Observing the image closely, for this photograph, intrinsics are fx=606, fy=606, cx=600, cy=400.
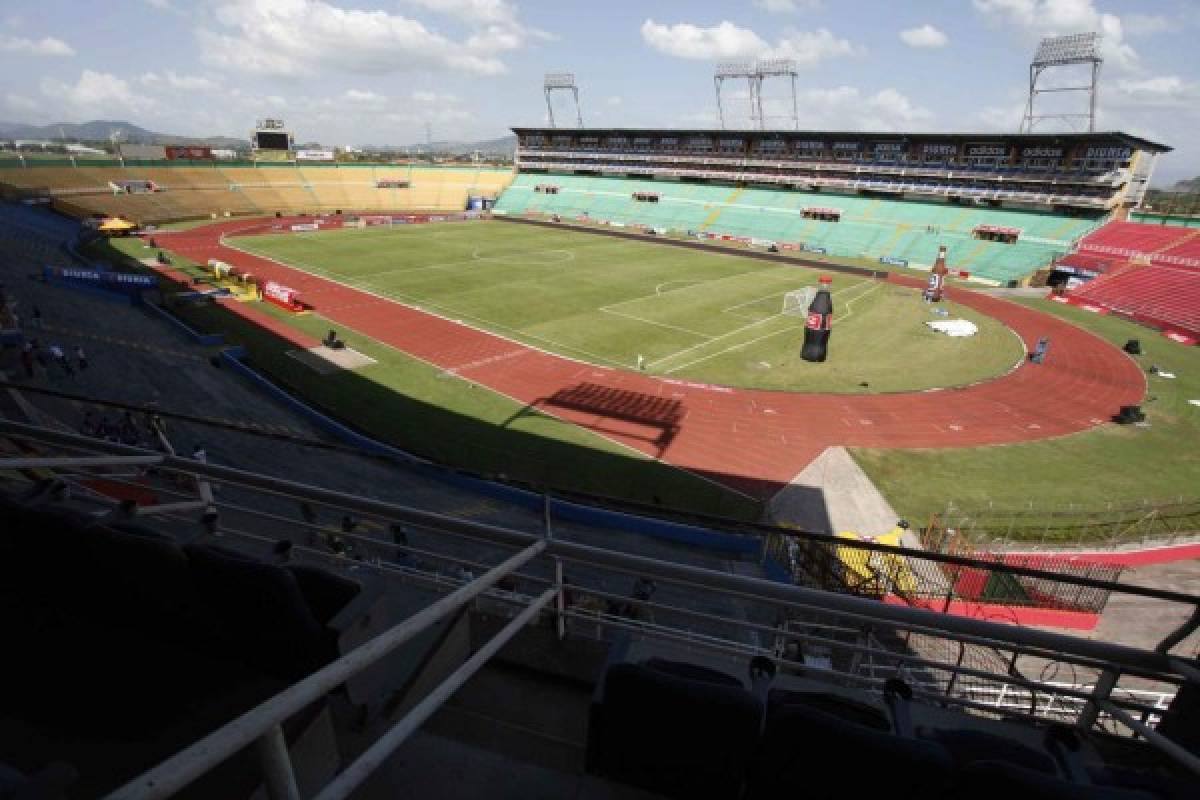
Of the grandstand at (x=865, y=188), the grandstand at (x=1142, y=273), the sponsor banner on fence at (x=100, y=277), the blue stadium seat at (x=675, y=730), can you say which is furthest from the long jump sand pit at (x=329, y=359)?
the grandstand at (x=865, y=188)

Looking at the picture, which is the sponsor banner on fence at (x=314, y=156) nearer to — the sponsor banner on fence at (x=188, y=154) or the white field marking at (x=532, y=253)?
the sponsor banner on fence at (x=188, y=154)

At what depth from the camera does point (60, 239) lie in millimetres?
52375

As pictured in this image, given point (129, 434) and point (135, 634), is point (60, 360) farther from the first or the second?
point (135, 634)

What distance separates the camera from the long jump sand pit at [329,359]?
28625mm

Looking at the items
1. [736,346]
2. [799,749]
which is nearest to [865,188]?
[736,346]

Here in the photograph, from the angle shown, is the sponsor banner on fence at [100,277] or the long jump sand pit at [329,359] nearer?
the long jump sand pit at [329,359]

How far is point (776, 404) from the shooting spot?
1064 inches

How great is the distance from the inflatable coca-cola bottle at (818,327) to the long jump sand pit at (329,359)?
72.7ft

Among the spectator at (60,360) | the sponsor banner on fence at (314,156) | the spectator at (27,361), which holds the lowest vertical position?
the spectator at (60,360)

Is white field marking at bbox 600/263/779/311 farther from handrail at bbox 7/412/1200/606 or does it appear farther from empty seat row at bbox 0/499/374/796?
empty seat row at bbox 0/499/374/796

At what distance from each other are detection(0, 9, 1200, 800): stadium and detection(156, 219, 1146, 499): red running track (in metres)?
0.24

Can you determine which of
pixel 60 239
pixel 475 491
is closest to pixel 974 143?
pixel 475 491

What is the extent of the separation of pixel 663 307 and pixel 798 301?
9.97m

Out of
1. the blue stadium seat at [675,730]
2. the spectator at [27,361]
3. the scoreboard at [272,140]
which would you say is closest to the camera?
the blue stadium seat at [675,730]
